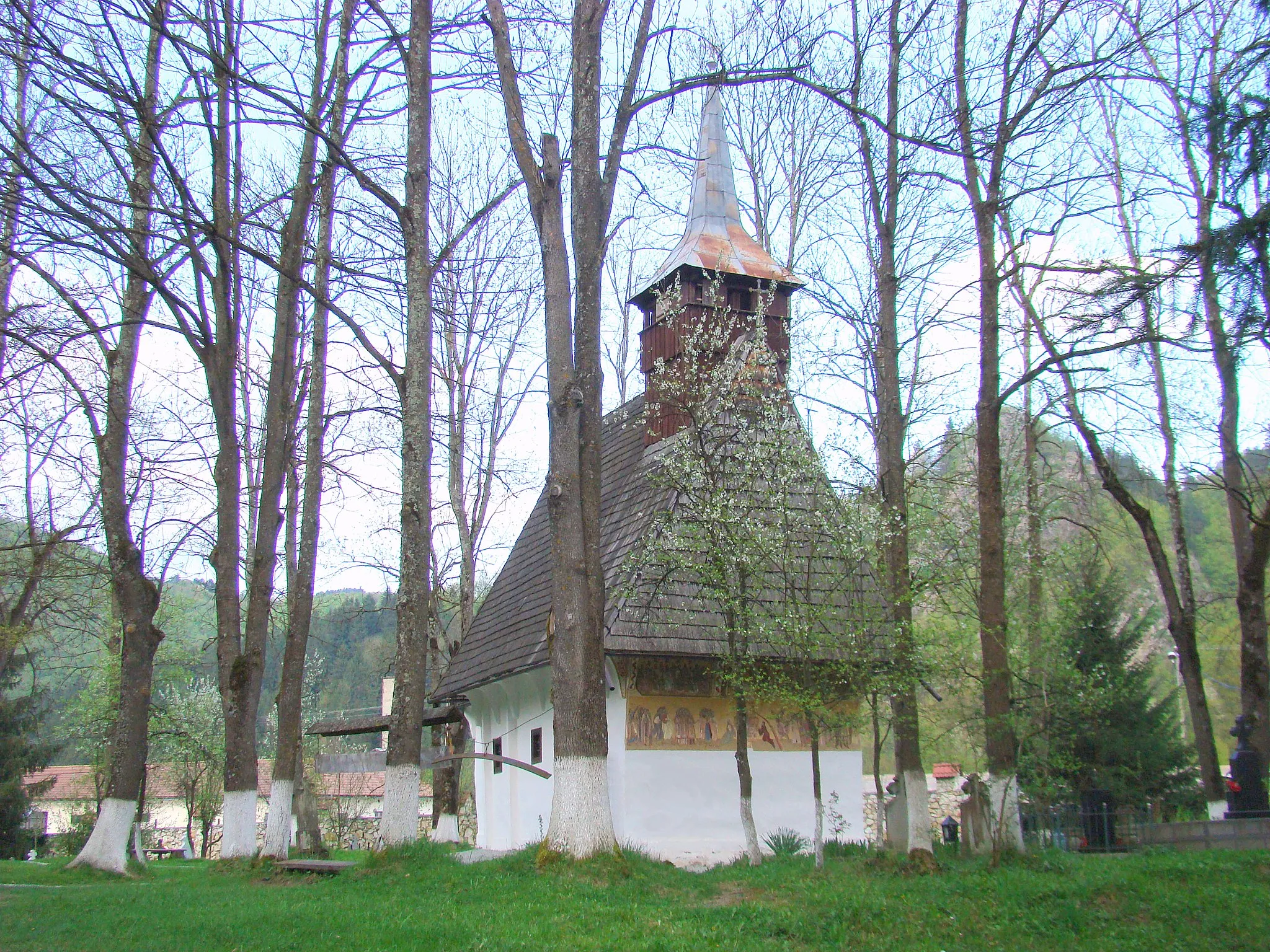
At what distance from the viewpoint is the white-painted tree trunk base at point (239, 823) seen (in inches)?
550

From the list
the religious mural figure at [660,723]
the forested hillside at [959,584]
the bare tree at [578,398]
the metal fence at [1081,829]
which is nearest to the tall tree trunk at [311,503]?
the forested hillside at [959,584]

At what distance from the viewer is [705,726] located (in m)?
15.1

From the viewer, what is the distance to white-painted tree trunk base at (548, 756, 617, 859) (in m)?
9.63

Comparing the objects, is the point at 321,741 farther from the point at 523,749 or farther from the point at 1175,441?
the point at 1175,441

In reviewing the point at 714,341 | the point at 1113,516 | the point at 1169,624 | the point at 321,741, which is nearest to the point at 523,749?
the point at 714,341

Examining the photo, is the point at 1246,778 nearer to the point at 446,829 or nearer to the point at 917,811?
the point at 917,811

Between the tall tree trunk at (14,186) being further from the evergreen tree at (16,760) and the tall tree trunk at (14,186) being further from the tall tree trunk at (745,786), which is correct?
the evergreen tree at (16,760)

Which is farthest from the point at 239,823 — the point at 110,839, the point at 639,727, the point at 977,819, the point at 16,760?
the point at 16,760

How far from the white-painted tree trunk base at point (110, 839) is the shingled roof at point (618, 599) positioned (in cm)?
582

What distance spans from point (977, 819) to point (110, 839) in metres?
11.1

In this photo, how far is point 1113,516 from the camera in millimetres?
48594

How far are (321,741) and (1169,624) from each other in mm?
39549

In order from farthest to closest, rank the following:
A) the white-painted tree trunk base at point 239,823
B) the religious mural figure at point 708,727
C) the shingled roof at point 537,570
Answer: the shingled roof at point 537,570 → the religious mural figure at point 708,727 → the white-painted tree trunk base at point 239,823

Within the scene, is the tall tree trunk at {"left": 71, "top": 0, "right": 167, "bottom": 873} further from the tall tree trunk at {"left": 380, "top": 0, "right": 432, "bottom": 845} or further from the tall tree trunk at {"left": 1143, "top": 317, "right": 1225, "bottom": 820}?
the tall tree trunk at {"left": 1143, "top": 317, "right": 1225, "bottom": 820}
